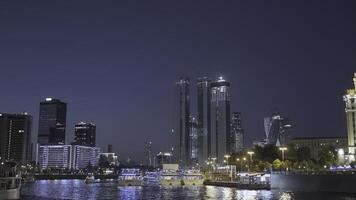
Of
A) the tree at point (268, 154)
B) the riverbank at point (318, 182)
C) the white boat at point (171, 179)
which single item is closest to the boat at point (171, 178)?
the white boat at point (171, 179)

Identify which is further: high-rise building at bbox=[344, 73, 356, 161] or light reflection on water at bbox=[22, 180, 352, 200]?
high-rise building at bbox=[344, 73, 356, 161]

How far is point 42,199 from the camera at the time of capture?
89500mm

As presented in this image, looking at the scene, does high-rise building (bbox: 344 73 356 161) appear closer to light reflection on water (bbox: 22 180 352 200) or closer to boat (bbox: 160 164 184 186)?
boat (bbox: 160 164 184 186)

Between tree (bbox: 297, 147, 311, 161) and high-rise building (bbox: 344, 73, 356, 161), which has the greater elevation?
high-rise building (bbox: 344, 73, 356, 161)

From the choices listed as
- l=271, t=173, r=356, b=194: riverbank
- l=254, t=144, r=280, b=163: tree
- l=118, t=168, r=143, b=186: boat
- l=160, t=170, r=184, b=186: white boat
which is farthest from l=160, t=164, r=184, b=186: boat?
l=271, t=173, r=356, b=194: riverbank

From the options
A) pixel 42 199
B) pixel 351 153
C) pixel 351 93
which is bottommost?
pixel 42 199

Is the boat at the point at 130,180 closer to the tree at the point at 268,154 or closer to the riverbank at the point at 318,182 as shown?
the tree at the point at 268,154

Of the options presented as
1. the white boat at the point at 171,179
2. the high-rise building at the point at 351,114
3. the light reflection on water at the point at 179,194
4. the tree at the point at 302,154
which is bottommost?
the light reflection on water at the point at 179,194

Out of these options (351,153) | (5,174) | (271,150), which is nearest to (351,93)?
(351,153)

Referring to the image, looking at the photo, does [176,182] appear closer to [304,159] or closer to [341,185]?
[304,159]

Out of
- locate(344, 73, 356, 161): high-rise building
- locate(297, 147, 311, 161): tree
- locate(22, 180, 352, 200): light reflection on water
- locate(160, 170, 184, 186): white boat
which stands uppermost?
locate(344, 73, 356, 161): high-rise building

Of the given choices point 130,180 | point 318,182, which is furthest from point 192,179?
point 318,182

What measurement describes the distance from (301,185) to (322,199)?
3180 cm

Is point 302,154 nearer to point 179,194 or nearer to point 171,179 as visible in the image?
point 171,179
